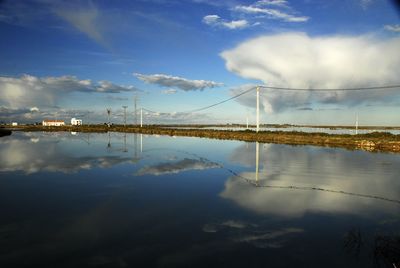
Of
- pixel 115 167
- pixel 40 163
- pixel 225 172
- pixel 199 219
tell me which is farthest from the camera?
pixel 40 163

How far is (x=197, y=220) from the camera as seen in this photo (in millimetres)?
10617

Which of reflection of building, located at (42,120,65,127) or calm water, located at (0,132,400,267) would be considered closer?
calm water, located at (0,132,400,267)

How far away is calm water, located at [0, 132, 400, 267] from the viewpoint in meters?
7.65

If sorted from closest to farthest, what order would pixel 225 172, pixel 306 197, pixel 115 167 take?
pixel 306 197 → pixel 225 172 → pixel 115 167

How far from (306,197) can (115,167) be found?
1365 centimetres

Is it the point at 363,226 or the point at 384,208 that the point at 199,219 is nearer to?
the point at 363,226

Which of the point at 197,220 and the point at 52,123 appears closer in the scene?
the point at 197,220

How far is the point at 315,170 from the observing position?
2223 cm

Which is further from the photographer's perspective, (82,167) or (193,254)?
(82,167)

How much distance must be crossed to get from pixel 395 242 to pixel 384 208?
4.37 meters

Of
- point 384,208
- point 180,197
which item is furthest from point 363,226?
point 180,197

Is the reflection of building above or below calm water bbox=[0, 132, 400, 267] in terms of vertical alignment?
above

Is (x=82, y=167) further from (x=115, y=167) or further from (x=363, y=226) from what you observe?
(x=363, y=226)

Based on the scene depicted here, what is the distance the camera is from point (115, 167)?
2297 cm
